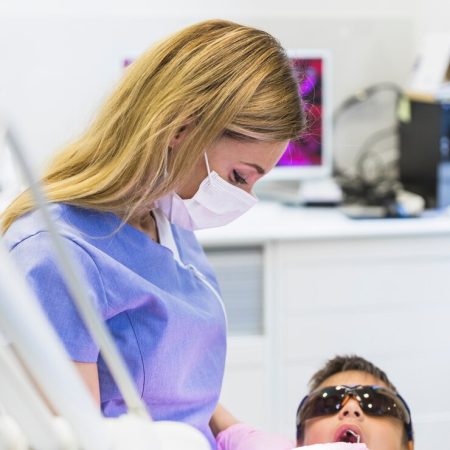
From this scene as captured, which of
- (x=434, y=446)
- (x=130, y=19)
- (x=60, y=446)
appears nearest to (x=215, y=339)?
(x=434, y=446)

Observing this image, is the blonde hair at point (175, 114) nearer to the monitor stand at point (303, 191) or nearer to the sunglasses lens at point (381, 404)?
the sunglasses lens at point (381, 404)

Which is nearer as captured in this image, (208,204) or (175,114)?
(175,114)

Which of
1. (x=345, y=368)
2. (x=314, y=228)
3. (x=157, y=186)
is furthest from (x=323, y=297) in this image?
(x=157, y=186)

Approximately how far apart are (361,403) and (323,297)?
1.06m

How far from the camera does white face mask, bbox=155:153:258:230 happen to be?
3.74ft

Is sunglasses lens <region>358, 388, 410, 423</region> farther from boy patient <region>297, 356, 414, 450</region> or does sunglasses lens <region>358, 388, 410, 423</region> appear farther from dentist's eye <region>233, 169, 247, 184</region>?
dentist's eye <region>233, 169, 247, 184</region>

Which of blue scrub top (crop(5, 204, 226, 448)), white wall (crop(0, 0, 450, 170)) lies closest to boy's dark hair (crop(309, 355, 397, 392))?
blue scrub top (crop(5, 204, 226, 448))

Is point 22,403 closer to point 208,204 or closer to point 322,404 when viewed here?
point 208,204

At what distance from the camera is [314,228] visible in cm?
231

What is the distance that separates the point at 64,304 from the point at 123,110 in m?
0.26

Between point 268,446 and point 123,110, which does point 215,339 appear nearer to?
point 268,446

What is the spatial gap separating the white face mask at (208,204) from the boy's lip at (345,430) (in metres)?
0.37

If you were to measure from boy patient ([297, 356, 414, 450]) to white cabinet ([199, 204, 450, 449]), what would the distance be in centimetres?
99


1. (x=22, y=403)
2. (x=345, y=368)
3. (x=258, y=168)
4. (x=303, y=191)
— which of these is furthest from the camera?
(x=303, y=191)
